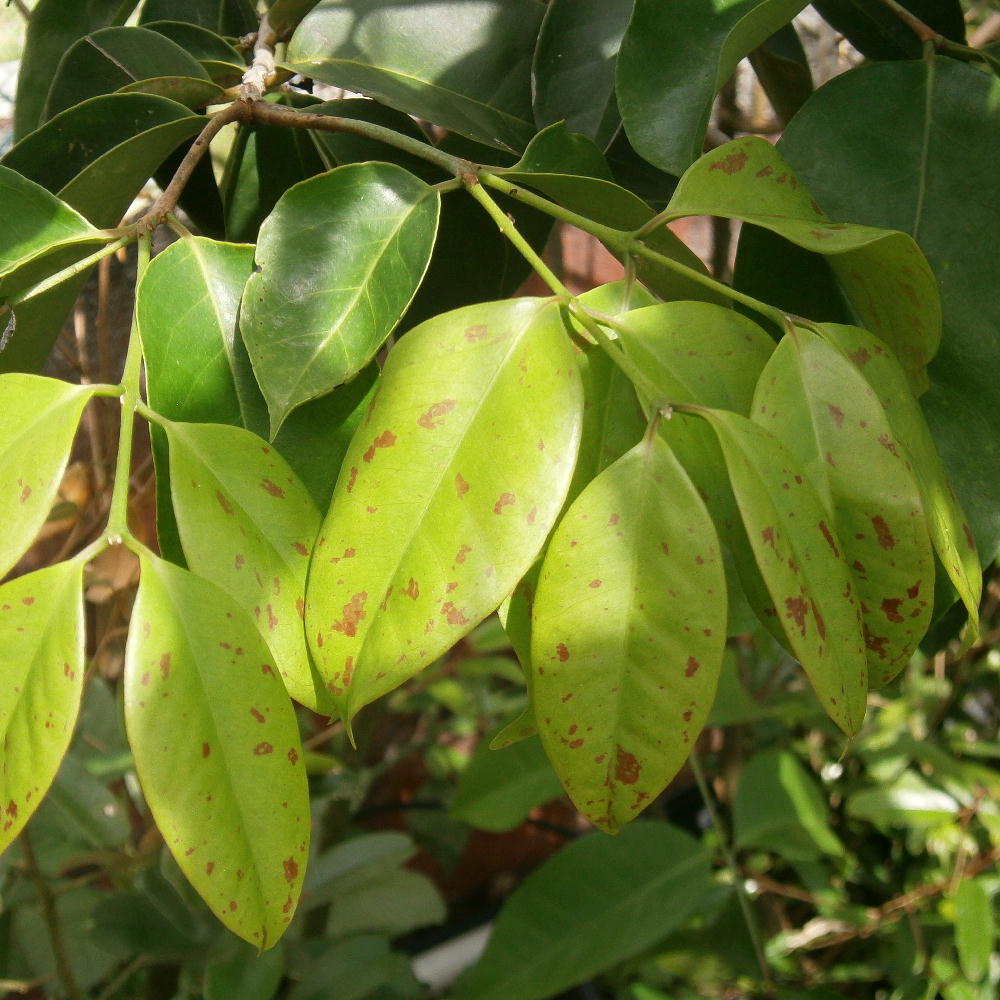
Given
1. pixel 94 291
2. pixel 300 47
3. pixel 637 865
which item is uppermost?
pixel 300 47

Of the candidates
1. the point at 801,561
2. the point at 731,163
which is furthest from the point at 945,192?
the point at 801,561

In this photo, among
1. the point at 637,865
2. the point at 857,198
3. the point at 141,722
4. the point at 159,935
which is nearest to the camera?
the point at 141,722

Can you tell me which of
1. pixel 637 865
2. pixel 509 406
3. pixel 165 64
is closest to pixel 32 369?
pixel 165 64

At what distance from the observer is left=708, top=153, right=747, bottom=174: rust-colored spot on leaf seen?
37cm

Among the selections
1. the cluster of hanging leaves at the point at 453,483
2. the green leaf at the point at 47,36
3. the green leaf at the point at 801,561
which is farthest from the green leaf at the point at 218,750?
the green leaf at the point at 47,36

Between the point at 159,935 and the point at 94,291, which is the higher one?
the point at 94,291

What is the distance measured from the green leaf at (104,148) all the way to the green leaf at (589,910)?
33.2 inches

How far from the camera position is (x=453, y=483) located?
298mm

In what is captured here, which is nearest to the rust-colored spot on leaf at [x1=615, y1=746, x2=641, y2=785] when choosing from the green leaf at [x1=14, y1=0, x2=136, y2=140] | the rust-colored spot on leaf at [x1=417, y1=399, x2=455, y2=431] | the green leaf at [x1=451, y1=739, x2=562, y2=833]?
the rust-colored spot on leaf at [x1=417, y1=399, x2=455, y2=431]

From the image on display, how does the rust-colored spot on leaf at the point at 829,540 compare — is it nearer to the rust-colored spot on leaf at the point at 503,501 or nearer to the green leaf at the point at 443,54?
the rust-colored spot on leaf at the point at 503,501

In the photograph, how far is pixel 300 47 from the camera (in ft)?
1.61

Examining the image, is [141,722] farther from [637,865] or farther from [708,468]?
[637,865]

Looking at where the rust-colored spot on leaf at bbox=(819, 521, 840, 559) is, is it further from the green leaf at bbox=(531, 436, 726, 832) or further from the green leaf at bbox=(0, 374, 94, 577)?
the green leaf at bbox=(0, 374, 94, 577)

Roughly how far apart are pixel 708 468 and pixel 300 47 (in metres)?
0.30
